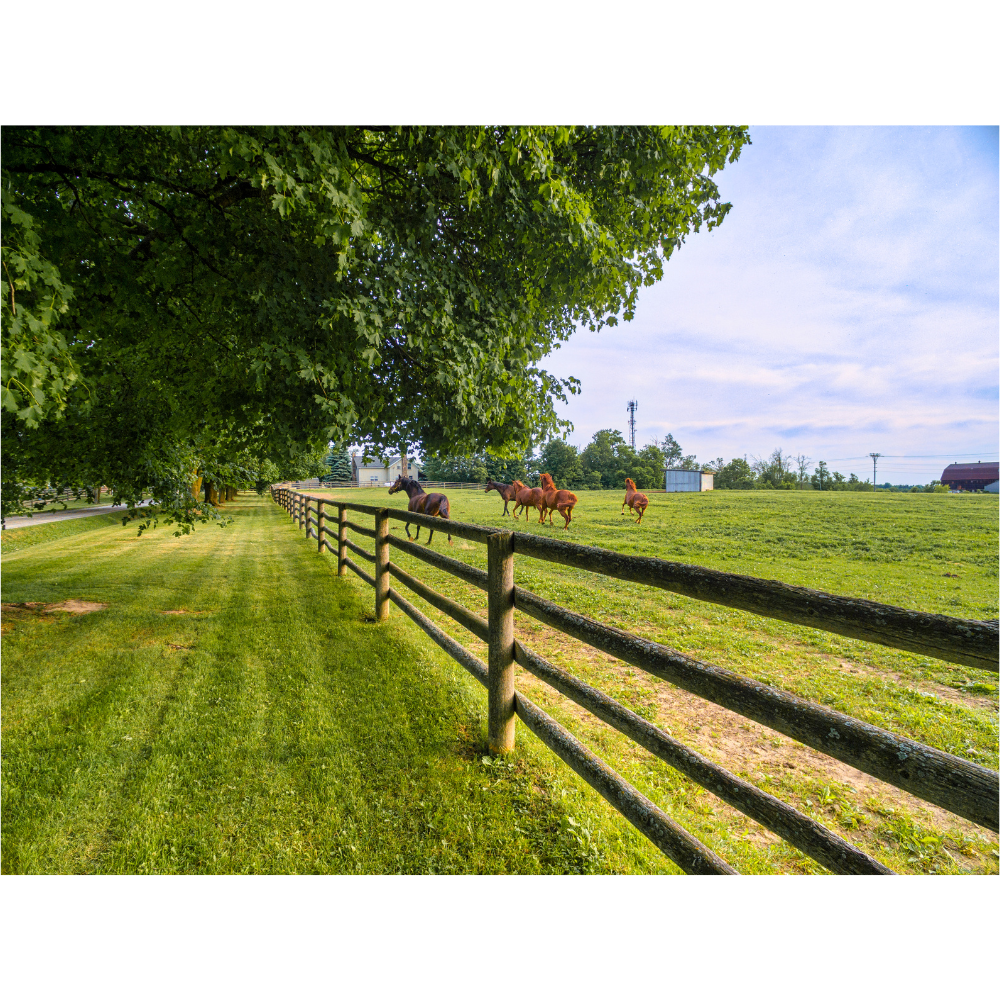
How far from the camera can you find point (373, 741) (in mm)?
3207

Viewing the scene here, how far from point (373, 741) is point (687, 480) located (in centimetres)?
5152

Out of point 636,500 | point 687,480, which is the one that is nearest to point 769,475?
point 687,480

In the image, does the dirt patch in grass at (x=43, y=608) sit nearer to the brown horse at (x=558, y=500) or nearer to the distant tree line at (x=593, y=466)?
the brown horse at (x=558, y=500)

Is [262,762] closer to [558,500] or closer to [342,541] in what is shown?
[342,541]

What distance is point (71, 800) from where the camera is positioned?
8.45 feet

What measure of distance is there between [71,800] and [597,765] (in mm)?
2894

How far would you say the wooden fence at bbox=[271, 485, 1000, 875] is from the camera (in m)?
1.14

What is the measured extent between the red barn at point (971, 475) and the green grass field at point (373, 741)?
58.8m

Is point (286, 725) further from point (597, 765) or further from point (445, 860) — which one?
point (597, 765)

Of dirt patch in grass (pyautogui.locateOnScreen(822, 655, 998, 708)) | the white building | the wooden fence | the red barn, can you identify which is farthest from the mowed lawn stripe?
the white building

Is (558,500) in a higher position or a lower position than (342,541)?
higher

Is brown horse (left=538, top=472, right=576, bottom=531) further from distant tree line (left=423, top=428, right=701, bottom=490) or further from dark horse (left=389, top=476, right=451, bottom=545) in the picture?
distant tree line (left=423, top=428, right=701, bottom=490)
